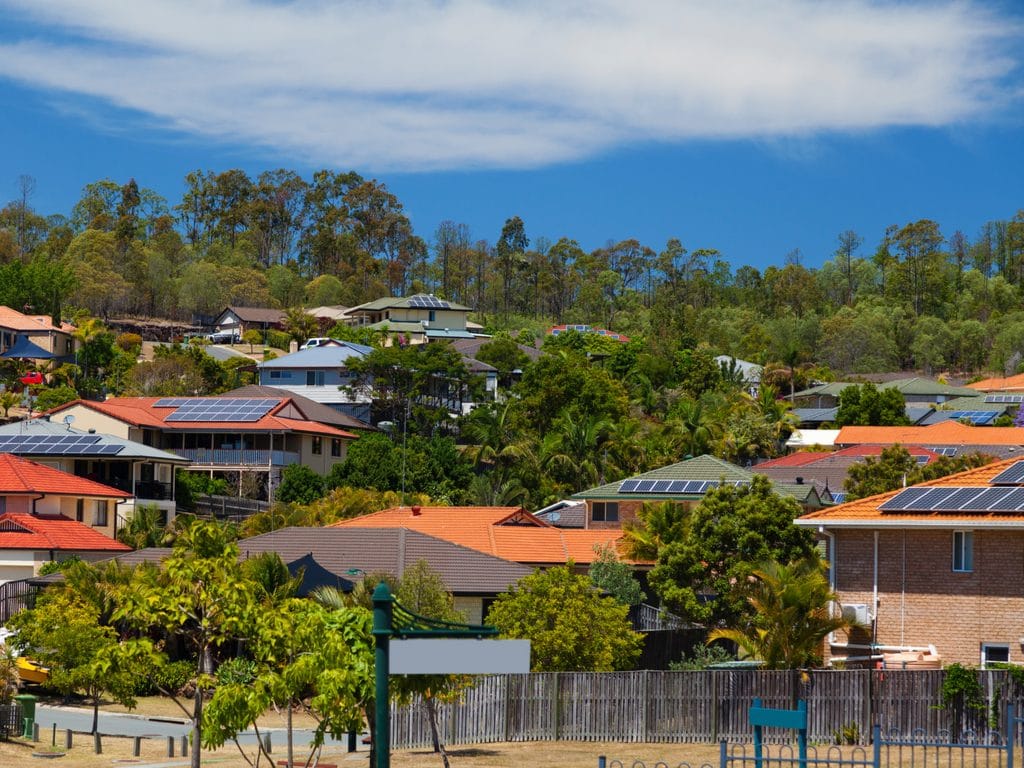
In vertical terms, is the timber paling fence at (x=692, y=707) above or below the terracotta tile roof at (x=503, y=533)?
below

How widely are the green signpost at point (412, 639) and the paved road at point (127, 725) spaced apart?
2025 centimetres

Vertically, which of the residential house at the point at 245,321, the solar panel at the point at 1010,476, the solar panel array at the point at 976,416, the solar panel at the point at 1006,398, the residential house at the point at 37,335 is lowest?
the solar panel at the point at 1010,476

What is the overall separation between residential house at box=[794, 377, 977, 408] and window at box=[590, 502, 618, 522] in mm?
61816

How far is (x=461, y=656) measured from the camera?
43.7 feet

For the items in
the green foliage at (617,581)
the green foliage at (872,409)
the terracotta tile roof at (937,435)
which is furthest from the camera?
the green foliage at (872,409)

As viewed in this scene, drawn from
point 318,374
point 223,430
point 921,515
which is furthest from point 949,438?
point 921,515

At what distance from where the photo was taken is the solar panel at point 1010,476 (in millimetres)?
38375

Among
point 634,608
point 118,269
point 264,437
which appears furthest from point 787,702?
point 118,269

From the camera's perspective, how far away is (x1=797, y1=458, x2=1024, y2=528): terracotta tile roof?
36531 mm

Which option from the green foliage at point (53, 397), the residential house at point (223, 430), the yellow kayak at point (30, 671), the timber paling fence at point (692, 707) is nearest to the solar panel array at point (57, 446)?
the residential house at point (223, 430)

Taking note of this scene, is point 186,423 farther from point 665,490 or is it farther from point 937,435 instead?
point 937,435

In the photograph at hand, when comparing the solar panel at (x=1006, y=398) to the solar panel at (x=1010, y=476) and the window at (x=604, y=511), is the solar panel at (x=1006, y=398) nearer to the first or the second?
the window at (x=604, y=511)

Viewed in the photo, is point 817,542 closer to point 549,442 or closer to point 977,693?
point 977,693

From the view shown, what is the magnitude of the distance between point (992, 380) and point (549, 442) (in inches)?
2590
